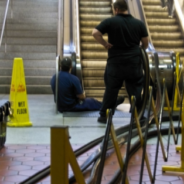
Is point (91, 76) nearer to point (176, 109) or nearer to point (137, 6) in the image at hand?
point (137, 6)

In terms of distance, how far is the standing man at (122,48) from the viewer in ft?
16.8

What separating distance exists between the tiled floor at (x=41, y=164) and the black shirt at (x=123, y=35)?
1.35 meters

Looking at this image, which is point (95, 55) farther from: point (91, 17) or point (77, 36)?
point (91, 17)

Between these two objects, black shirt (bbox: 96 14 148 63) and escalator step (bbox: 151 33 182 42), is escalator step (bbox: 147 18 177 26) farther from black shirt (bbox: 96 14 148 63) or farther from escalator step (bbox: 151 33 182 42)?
black shirt (bbox: 96 14 148 63)

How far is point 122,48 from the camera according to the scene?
5.21 metres

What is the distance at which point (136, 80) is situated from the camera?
17.5 ft

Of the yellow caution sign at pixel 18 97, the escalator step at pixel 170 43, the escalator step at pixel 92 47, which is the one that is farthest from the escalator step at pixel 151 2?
the yellow caution sign at pixel 18 97

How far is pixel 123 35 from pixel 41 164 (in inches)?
84.0

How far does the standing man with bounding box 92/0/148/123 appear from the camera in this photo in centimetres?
511

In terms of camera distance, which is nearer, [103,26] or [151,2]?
[103,26]

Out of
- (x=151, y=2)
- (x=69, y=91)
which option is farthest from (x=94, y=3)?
(x=69, y=91)

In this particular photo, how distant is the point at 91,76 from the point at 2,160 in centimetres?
596

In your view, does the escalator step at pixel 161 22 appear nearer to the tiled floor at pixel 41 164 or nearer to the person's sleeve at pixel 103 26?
the person's sleeve at pixel 103 26

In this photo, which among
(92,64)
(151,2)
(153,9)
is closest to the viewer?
(92,64)
